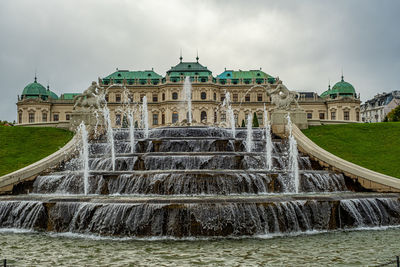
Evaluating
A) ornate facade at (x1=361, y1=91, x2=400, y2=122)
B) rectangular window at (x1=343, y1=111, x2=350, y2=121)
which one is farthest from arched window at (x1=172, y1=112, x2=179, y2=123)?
ornate facade at (x1=361, y1=91, x2=400, y2=122)

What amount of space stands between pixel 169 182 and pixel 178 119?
6445cm

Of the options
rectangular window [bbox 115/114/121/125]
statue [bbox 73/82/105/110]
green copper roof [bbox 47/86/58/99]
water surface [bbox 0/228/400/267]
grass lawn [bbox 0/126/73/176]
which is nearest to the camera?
water surface [bbox 0/228/400/267]

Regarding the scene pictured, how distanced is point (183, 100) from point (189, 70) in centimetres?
753

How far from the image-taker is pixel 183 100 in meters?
81.6

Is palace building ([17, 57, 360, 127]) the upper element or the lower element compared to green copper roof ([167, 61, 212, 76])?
lower

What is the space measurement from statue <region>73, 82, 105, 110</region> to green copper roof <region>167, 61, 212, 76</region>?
178 ft

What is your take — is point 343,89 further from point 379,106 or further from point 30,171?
point 30,171

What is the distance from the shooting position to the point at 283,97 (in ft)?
Result: 105

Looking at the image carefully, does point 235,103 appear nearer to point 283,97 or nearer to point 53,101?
point 53,101

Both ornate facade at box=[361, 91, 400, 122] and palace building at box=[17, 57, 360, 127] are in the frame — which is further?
ornate facade at box=[361, 91, 400, 122]

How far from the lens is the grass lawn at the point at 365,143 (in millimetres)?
22922

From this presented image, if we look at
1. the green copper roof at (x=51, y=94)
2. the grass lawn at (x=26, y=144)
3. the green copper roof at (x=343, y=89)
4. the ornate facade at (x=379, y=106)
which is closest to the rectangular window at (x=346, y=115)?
the green copper roof at (x=343, y=89)

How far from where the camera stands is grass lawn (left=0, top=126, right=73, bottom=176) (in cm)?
2345

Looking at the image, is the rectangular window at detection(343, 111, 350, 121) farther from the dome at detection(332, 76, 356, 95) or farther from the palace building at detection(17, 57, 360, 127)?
the dome at detection(332, 76, 356, 95)
